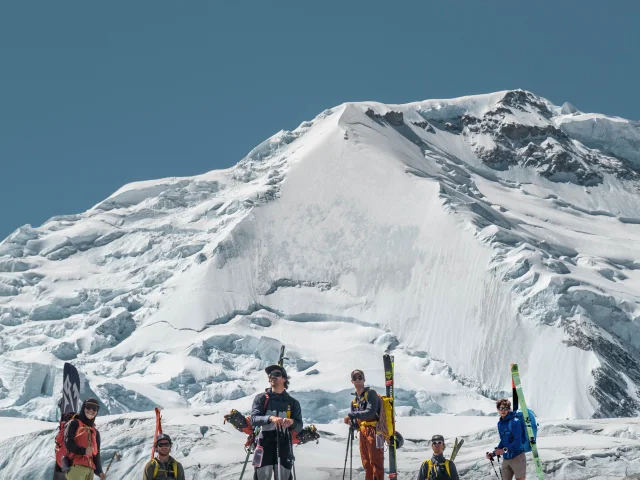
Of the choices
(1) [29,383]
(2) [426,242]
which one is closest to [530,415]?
(1) [29,383]

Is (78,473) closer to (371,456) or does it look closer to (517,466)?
(371,456)

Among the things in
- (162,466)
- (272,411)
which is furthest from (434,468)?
(162,466)

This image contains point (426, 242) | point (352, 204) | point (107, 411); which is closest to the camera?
point (107, 411)

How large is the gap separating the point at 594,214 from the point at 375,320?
73302 millimetres

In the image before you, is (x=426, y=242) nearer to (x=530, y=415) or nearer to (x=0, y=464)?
(x=0, y=464)

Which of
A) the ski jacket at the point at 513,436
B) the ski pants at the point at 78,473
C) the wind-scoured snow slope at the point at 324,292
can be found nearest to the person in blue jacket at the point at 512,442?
the ski jacket at the point at 513,436

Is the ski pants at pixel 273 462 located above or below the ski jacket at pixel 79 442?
below

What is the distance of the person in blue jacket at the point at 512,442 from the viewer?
2023cm

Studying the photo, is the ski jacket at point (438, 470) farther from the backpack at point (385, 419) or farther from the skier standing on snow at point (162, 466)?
the skier standing on snow at point (162, 466)

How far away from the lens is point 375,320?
122438mm

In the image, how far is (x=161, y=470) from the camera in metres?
17.4

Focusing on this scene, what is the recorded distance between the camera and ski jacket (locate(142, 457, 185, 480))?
17.3 m

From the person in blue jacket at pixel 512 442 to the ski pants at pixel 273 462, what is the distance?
16.5 ft

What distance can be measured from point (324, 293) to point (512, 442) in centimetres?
10993
